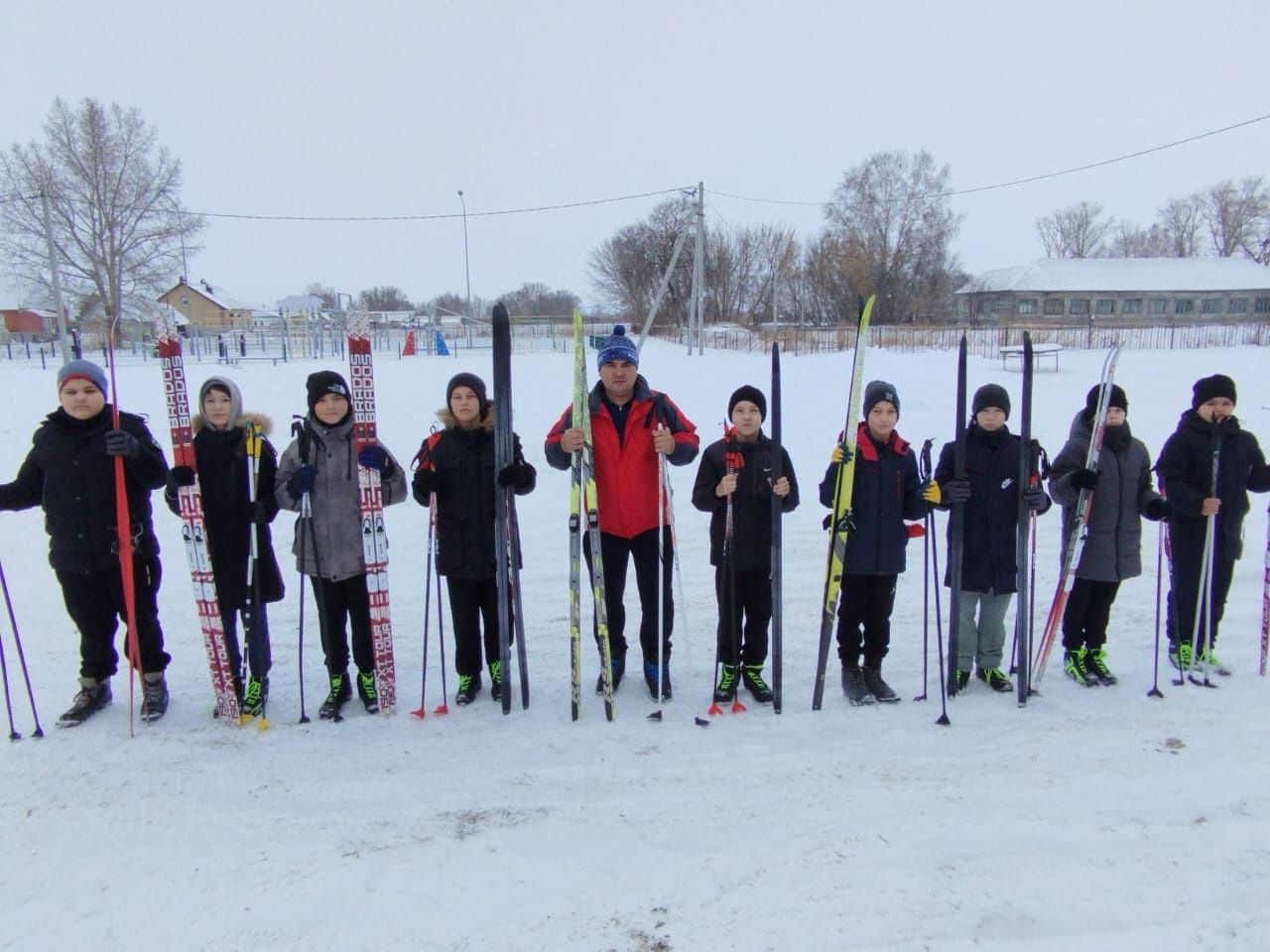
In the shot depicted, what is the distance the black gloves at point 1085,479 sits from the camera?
3604 mm

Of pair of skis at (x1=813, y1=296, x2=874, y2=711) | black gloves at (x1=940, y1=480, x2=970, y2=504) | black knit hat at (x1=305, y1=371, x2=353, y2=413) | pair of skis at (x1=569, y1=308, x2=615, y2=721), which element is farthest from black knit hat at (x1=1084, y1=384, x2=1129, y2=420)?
black knit hat at (x1=305, y1=371, x2=353, y2=413)

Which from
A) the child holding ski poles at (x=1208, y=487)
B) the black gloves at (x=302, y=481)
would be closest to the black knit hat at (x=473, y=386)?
the black gloves at (x=302, y=481)

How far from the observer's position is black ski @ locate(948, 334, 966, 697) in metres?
Answer: 3.63

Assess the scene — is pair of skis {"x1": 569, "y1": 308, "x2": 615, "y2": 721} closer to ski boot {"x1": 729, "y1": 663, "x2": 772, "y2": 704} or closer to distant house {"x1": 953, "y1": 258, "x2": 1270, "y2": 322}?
ski boot {"x1": 729, "y1": 663, "x2": 772, "y2": 704}

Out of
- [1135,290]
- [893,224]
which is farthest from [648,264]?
[1135,290]

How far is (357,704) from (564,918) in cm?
188

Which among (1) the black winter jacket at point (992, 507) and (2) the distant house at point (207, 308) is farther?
(2) the distant house at point (207, 308)

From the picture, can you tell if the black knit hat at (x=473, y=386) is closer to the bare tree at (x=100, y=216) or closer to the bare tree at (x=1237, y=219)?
the bare tree at (x=100, y=216)

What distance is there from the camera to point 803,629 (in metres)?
4.81

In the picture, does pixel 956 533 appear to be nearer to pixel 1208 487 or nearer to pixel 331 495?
pixel 1208 487

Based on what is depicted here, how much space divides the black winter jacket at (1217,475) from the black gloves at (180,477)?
484cm

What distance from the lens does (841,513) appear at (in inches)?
142

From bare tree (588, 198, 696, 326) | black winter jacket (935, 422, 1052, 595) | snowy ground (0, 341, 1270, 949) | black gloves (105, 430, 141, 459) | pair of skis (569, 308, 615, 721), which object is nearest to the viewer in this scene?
snowy ground (0, 341, 1270, 949)

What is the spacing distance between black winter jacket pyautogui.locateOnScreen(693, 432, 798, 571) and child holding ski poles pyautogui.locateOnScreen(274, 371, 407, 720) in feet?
4.99
